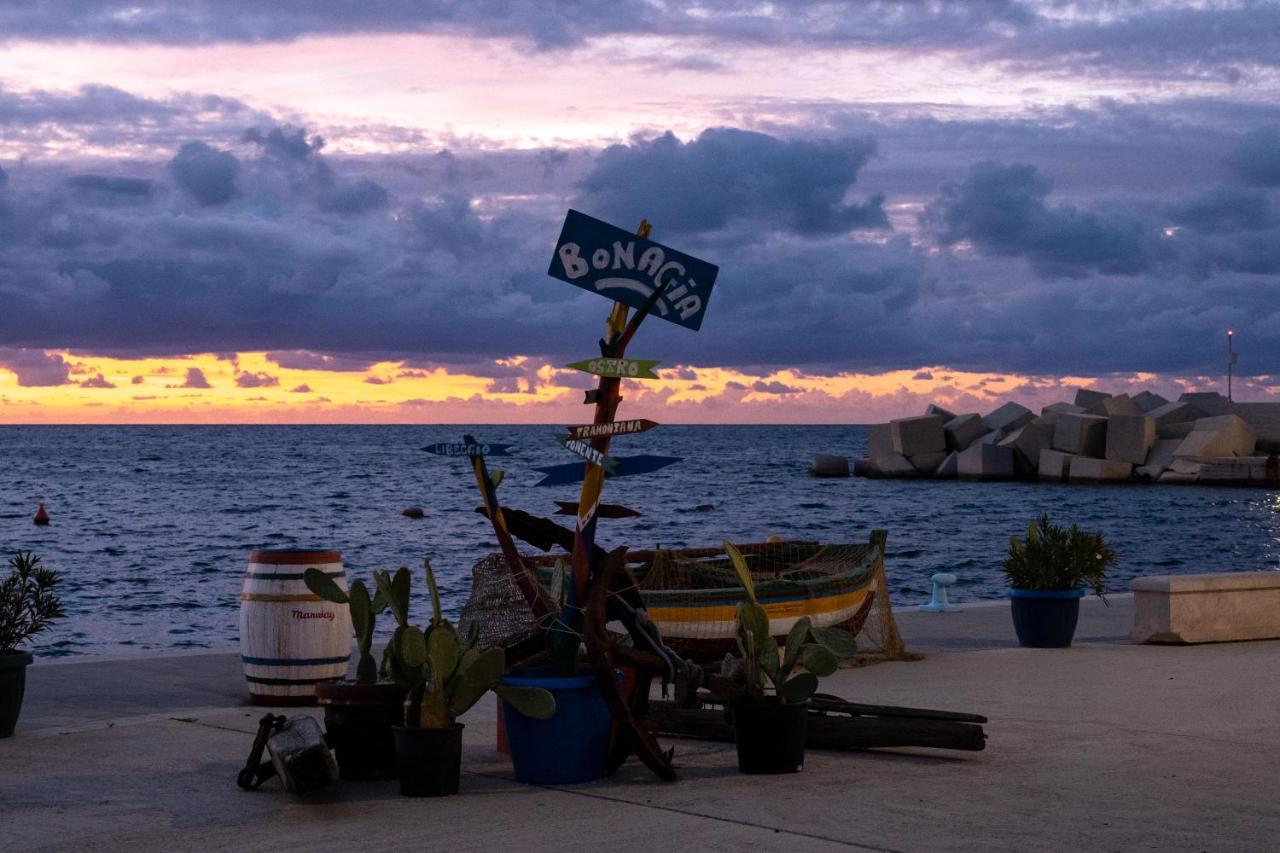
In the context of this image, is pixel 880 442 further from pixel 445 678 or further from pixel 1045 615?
pixel 445 678

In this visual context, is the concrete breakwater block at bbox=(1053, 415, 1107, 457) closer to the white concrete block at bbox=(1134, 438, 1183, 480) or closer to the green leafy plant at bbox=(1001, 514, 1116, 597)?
the white concrete block at bbox=(1134, 438, 1183, 480)

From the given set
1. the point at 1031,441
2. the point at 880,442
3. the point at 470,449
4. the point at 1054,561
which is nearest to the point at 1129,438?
the point at 1031,441

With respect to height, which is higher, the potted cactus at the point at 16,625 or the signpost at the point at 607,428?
the signpost at the point at 607,428

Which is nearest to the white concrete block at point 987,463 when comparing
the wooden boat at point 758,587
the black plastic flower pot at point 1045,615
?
the wooden boat at point 758,587

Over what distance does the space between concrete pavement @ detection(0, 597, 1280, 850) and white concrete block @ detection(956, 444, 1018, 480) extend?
269ft

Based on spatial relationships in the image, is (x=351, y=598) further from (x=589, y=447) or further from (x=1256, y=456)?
(x=1256, y=456)

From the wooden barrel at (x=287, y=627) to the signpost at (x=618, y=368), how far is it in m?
3.32

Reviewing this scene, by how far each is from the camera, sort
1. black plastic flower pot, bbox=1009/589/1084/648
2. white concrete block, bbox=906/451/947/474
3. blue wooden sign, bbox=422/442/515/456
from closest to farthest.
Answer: blue wooden sign, bbox=422/442/515/456, black plastic flower pot, bbox=1009/589/1084/648, white concrete block, bbox=906/451/947/474

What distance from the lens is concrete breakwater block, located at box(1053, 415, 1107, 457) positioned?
286 ft

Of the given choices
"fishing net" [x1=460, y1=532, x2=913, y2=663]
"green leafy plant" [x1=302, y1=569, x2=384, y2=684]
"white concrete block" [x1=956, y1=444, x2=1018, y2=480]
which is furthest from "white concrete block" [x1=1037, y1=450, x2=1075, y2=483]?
"green leafy plant" [x1=302, y1=569, x2=384, y2=684]

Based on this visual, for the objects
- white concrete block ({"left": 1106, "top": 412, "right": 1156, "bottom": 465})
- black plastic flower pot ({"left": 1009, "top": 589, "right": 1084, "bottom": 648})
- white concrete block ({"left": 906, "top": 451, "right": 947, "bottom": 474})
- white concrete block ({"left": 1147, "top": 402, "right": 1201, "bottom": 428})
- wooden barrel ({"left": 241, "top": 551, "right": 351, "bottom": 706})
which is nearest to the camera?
wooden barrel ({"left": 241, "top": 551, "right": 351, "bottom": 706})

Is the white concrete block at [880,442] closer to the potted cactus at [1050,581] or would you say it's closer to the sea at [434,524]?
the sea at [434,524]

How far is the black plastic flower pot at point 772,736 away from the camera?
823 cm

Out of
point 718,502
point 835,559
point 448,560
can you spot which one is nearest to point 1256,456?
point 718,502
